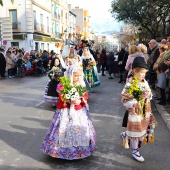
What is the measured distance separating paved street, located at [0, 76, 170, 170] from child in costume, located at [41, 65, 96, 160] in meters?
0.20

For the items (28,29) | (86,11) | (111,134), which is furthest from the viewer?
(86,11)

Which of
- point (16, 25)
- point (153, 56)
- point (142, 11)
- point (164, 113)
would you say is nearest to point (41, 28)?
point (16, 25)

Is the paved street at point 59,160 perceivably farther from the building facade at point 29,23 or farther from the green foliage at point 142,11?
the building facade at point 29,23

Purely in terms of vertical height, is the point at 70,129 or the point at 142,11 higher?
the point at 142,11

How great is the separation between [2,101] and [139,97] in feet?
21.5

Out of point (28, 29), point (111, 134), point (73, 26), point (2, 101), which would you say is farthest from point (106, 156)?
point (73, 26)

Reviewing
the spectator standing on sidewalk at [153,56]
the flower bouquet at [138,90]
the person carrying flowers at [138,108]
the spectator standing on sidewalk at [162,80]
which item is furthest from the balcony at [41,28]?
the flower bouquet at [138,90]

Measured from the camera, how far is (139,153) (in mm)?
4402

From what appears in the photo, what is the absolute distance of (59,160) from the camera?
4.30 m

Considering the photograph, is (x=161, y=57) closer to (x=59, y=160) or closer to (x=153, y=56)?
(x=153, y=56)

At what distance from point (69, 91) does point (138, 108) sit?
1127 mm

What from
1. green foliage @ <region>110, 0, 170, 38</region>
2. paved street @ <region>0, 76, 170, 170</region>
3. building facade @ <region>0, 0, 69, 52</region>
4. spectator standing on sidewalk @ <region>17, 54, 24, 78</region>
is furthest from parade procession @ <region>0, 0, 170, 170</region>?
building facade @ <region>0, 0, 69, 52</region>

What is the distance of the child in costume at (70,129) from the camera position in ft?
13.6

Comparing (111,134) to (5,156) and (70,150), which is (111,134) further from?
(5,156)
